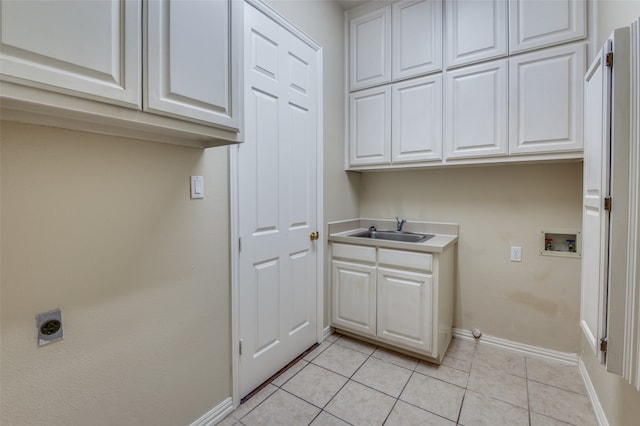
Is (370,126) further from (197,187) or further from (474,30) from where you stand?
(197,187)

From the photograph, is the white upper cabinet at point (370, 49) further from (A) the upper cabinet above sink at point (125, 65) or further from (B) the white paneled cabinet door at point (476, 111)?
(A) the upper cabinet above sink at point (125, 65)

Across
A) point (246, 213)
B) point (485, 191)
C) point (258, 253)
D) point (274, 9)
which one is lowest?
point (258, 253)

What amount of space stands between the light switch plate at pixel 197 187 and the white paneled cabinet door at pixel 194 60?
41 cm

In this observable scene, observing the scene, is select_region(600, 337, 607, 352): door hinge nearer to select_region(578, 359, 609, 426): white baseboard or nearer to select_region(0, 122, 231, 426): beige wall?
select_region(578, 359, 609, 426): white baseboard

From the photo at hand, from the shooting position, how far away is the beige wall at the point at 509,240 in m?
2.09

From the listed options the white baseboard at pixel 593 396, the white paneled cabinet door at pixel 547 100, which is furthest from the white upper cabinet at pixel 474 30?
the white baseboard at pixel 593 396

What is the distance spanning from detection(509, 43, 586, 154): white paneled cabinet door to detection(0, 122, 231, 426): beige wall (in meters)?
1.95

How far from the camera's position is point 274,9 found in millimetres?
1894

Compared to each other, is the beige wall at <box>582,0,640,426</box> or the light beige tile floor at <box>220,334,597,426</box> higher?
the beige wall at <box>582,0,640,426</box>

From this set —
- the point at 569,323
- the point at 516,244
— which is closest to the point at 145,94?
the point at 516,244

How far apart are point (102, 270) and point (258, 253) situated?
2.79ft

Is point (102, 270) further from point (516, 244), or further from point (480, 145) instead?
point (516, 244)

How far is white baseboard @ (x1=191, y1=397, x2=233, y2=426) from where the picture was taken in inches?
59.8

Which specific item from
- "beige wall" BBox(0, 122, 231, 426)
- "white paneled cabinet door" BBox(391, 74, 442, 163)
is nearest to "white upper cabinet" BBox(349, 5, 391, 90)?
"white paneled cabinet door" BBox(391, 74, 442, 163)
